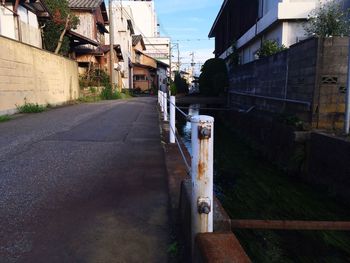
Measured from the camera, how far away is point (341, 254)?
4230mm

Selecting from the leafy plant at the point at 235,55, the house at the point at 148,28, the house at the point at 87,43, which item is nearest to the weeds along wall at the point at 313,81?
the leafy plant at the point at 235,55

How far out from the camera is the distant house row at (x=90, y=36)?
573 inches

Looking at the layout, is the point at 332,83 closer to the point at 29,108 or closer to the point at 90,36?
the point at 29,108

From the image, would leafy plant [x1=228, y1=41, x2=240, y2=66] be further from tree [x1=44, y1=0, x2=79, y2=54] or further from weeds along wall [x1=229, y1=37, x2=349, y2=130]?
weeds along wall [x1=229, y1=37, x2=349, y2=130]

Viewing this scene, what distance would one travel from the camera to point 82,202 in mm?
3482

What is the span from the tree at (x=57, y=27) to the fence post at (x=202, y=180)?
18.8m

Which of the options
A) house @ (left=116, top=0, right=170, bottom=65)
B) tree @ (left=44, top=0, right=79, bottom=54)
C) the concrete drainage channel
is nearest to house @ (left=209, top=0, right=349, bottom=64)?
tree @ (left=44, top=0, right=79, bottom=54)

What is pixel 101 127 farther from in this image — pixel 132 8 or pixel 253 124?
pixel 132 8

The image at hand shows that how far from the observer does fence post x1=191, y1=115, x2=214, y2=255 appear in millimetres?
2088

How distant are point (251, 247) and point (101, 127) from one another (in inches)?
245

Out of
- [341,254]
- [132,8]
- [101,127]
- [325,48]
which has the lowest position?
[341,254]

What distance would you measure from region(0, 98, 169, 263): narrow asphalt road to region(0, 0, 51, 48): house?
928 cm

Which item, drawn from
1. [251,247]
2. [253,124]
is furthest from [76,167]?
[253,124]

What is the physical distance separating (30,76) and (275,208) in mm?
11982
